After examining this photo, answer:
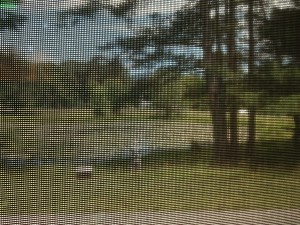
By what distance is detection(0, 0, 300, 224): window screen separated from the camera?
0.87 metres

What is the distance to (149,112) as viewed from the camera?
90cm

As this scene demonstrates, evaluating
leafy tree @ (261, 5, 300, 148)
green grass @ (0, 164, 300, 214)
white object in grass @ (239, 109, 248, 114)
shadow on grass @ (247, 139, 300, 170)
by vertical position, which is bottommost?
green grass @ (0, 164, 300, 214)

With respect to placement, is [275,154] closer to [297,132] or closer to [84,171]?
[297,132]

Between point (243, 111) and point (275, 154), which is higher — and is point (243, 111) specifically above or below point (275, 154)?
above

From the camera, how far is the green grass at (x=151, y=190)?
88 cm

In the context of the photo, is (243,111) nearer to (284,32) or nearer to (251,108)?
(251,108)

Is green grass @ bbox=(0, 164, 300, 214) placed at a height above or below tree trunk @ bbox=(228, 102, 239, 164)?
below

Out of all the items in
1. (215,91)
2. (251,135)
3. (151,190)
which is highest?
(215,91)

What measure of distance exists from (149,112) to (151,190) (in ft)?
0.75

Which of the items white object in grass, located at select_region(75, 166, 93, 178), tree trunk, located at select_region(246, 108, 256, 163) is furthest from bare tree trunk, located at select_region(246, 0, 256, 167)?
white object in grass, located at select_region(75, 166, 93, 178)

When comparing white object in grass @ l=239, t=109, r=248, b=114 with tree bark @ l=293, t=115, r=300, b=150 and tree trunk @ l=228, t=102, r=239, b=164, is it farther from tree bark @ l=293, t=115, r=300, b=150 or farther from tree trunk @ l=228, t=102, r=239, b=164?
tree bark @ l=293, t=115, r=300, b=150

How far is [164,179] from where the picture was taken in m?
0.91

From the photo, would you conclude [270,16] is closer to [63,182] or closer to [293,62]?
[293,62]

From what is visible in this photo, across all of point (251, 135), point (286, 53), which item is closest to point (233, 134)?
point (251, 135)
